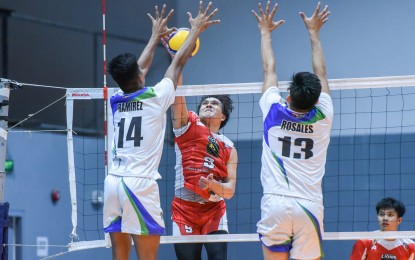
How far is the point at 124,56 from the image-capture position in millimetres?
6340

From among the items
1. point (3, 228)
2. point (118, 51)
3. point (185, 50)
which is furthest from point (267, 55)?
point (118, 51)

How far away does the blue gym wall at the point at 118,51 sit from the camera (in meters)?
12.3

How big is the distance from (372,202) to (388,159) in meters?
0.63

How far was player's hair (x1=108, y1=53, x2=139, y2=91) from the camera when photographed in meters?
6.30

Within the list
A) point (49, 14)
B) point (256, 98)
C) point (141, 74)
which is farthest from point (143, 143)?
point (49, 14)

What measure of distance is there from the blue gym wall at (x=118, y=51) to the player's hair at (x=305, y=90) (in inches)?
235

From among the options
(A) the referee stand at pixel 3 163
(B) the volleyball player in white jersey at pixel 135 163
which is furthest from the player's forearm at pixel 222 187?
(A) the referee stand at pixel 3 163

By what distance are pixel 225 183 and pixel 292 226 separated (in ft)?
4.76

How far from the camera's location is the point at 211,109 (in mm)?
7816

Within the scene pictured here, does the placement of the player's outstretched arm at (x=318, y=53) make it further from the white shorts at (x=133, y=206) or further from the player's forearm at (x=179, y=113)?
the white shorts at (x=133, y=206)

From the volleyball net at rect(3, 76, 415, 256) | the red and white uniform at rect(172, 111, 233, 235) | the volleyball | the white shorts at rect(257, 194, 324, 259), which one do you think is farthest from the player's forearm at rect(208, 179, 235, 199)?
the volleyball net at rect(3, 76, 415, 256)

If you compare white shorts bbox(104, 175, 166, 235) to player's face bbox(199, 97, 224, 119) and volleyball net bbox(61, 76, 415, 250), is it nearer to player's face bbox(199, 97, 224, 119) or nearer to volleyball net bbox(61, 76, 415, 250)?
player's face bbox(199, 97, 224, 119)

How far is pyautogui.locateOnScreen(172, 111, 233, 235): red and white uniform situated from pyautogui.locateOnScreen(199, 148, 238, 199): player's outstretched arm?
1.7 inches

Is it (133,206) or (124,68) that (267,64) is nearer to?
(124,68)
